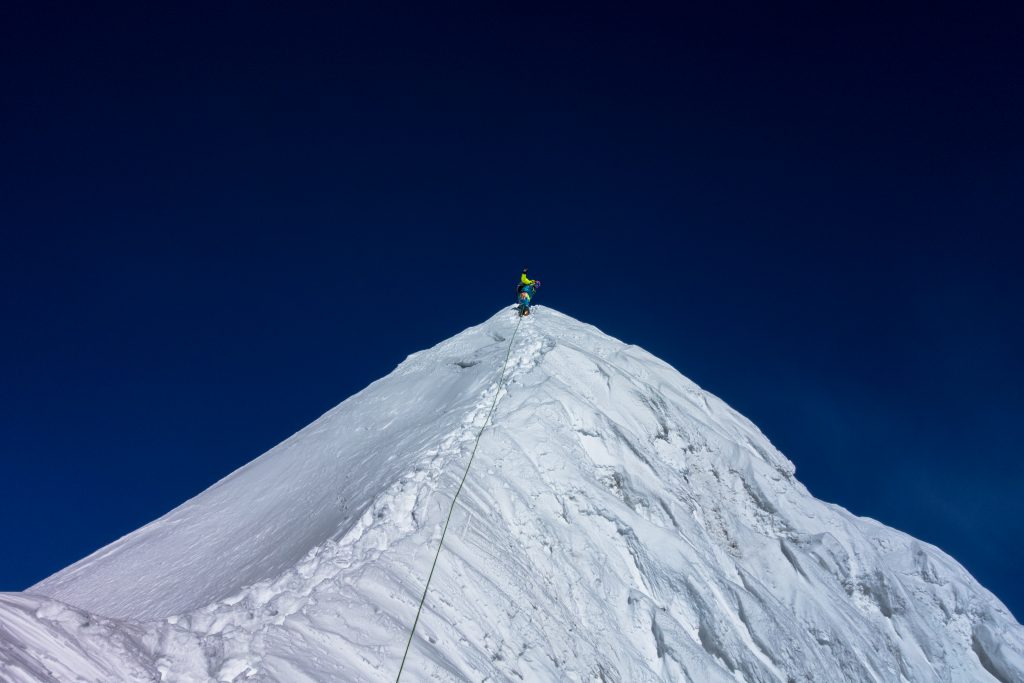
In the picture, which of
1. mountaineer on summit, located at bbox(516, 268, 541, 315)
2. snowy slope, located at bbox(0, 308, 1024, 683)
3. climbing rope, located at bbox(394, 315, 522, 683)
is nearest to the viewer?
snowy slope, located at bbox(0, 308, 1024, 683)

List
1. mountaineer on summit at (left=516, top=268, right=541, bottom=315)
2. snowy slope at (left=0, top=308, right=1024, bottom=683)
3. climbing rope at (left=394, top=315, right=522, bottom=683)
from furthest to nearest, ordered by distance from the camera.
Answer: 1. mountaineer on summit at (left=516, top=268, right=541, bottom=315)
2. climbing rope at (left=394, top=315, right=522, bottom=683)
3. snowy slope at (left=0, top=308, right=1024, bottom=683)

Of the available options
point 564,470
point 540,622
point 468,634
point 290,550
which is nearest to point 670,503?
point 564,470

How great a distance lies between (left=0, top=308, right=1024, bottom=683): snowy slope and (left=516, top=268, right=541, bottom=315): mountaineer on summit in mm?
960

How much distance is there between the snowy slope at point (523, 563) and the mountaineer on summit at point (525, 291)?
0.96 m

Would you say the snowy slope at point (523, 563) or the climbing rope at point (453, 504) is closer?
the snowy slope at point (523, 563)

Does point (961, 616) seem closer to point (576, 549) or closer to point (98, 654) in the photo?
point (576, 549)

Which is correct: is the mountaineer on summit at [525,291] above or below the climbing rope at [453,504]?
above

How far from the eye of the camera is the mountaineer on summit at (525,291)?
2636 centimetres

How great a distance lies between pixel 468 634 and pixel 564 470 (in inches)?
223

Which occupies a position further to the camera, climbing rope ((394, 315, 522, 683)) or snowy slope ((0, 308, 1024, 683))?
climbing rope ((394, 315, 522, 683))

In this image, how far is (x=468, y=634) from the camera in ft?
34.1

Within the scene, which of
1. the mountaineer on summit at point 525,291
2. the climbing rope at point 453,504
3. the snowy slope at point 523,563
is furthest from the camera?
the mountaineer on summit at point 525,291

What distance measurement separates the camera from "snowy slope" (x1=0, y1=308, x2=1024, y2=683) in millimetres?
9156

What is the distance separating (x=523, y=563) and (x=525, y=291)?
15.3 meters
